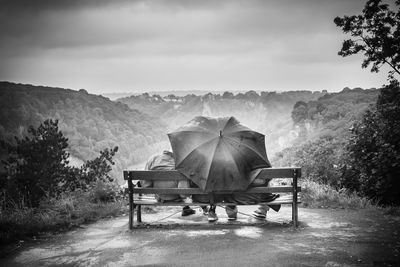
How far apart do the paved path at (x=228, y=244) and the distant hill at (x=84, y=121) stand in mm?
50278

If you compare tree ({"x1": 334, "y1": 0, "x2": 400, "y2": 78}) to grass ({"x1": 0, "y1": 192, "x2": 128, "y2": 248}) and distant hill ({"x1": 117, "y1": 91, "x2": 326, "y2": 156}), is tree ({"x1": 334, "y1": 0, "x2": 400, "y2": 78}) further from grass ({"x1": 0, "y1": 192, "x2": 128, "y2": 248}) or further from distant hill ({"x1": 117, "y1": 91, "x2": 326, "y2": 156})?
distant hill ({"x1": 117, "y1": 91, "x2": 326, "y2": 156})

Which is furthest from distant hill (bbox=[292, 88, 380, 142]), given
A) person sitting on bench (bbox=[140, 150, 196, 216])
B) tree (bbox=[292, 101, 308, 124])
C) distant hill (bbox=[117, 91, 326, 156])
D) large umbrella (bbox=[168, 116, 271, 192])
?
distant hill (bbox=[117, 91, 326, 156])

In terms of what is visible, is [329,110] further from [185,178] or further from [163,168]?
[185,178]

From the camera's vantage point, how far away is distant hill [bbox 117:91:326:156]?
4075 inches

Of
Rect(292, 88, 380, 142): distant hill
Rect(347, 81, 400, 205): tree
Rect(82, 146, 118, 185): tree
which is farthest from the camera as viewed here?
Rect(292, 88, 380, 142): distant hill

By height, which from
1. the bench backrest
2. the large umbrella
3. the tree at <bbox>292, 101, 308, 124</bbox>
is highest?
the tree at <bbox>292, 101, 308, 124</bbox>

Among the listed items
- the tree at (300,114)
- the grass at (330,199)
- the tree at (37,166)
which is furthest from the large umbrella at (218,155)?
the tree at (300,114)

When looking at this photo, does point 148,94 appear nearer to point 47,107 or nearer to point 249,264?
point 47,107

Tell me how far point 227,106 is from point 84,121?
63.1 m

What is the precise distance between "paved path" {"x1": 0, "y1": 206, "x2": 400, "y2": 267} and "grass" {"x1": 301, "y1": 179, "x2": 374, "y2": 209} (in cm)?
81

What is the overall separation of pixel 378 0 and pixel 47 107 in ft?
249

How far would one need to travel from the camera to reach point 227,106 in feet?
420

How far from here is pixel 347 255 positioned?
167 inches

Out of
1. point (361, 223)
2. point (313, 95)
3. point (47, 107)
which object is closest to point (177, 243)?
point (361, 223)
